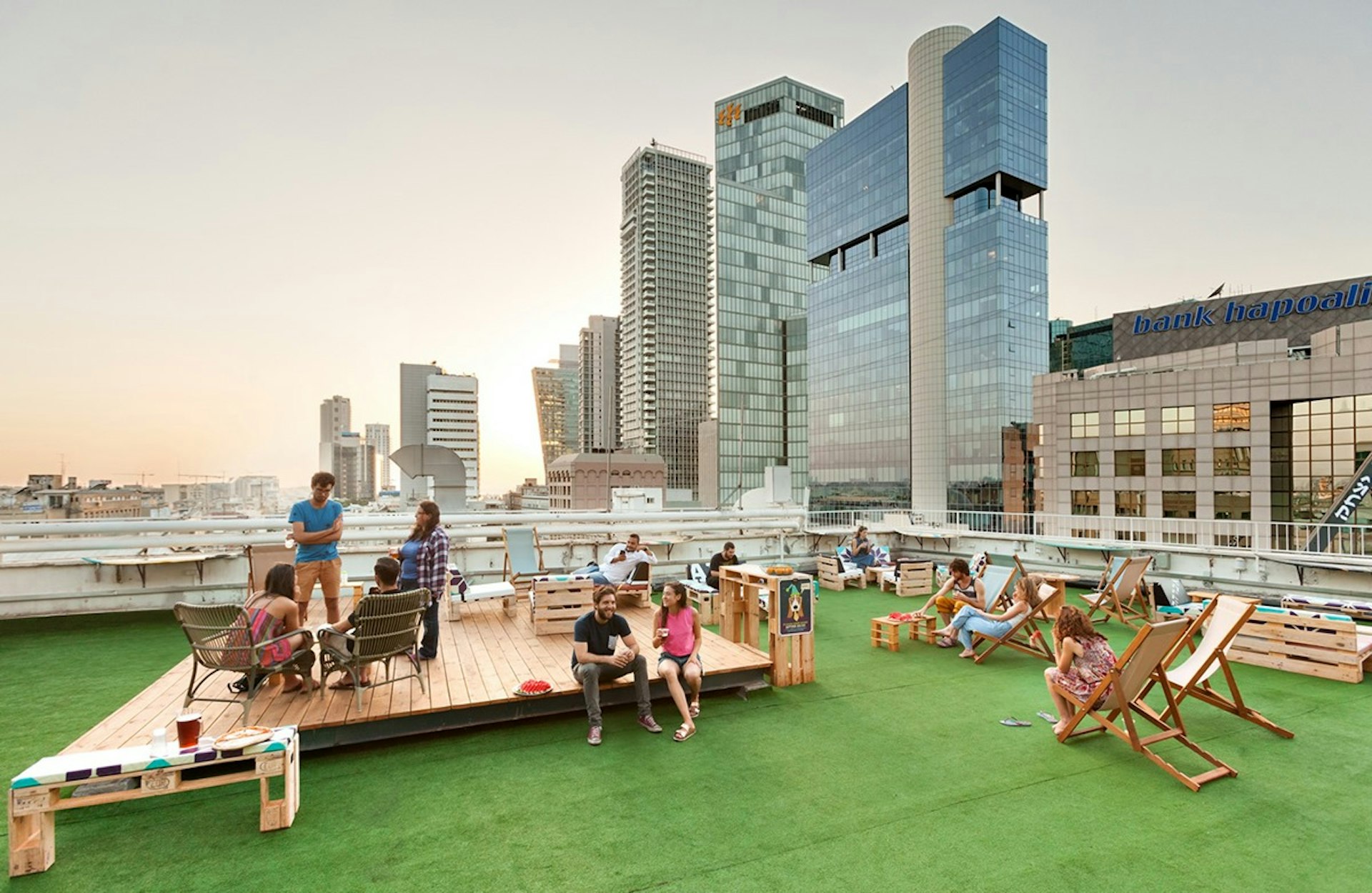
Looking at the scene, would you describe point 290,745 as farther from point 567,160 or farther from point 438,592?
point 567,160

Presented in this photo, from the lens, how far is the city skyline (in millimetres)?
12742

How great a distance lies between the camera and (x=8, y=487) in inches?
679

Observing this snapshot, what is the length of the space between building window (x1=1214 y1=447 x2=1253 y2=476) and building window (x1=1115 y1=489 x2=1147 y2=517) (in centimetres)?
426

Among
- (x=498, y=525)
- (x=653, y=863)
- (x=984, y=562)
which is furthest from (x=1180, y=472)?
(x=653, y=863)

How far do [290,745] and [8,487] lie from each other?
2200cm

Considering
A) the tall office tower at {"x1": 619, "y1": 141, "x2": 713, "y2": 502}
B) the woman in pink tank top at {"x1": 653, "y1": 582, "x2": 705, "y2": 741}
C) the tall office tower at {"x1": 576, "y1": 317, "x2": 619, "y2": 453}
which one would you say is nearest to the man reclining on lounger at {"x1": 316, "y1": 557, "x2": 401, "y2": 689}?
the woman in pink tank top at {"x1": 653, "y1": 582, "x2": 705, "y2": 741}

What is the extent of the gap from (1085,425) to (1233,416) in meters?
7.70

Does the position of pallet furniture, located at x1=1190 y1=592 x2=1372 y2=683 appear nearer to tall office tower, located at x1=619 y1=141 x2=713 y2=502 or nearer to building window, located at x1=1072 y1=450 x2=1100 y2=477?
building window, located at x1=1072 y1=450 x2=1100 y2=477

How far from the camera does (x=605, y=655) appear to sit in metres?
5.11

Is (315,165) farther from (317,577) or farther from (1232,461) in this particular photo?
(1232,461)

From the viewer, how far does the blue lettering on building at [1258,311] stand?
38.7m

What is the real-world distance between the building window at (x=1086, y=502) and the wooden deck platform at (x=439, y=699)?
45023mm

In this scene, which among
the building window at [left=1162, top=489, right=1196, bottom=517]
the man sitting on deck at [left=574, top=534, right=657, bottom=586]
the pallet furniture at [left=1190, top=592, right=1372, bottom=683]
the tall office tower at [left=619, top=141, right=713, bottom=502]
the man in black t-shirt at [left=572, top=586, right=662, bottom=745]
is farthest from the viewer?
the tall office tower at [left=619, top=141, right=713, bottom=502]

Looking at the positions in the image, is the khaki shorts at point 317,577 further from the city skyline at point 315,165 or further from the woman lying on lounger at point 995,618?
the city skyline at point 315,165
